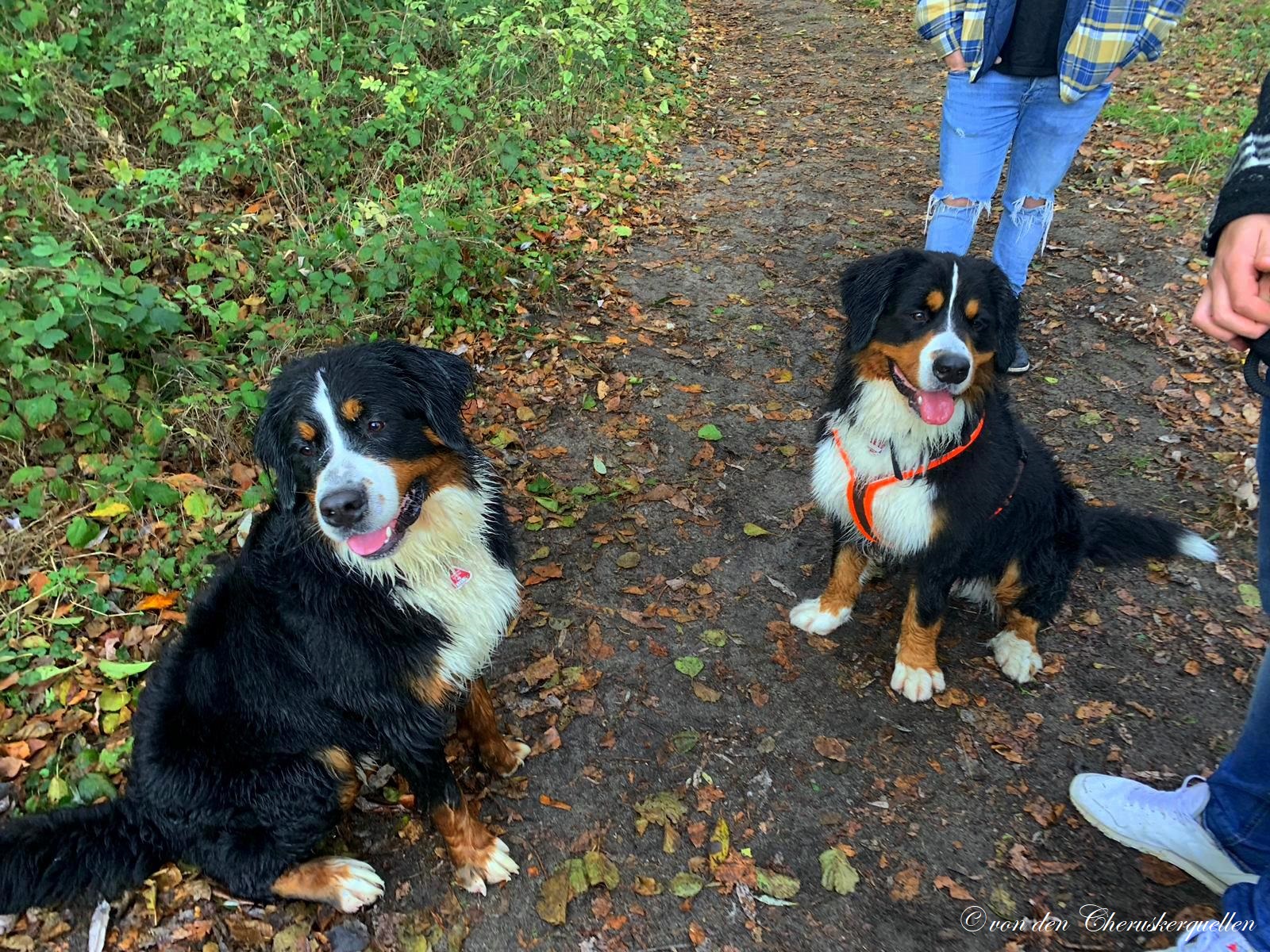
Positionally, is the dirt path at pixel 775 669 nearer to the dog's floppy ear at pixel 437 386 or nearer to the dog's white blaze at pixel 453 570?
the dog's white blaze at pixel 453 570

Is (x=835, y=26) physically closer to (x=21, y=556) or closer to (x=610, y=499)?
(x=610, y=499)

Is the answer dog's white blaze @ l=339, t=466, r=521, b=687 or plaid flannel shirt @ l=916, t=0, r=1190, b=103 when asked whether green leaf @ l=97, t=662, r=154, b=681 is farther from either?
plaid flannel shirt @ l=916, t=0, r=1190, b=103

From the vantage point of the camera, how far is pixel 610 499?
172 inches

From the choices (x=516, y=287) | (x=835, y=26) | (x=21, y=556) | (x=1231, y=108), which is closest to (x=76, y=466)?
(x=21, y=556)

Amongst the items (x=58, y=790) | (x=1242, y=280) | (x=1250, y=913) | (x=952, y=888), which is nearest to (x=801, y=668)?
(x=952, y=888)

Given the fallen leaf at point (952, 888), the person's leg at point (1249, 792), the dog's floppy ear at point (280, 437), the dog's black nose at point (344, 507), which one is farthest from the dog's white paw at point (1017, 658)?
the dog's floppy ear at point (280, 437)

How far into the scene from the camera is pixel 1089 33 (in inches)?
146

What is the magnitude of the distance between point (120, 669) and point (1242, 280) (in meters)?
4.05

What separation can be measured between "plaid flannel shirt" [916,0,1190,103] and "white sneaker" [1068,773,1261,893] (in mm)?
3421

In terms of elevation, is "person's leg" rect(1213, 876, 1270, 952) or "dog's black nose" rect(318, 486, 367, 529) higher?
"dog's black nose" rect(318, 486, 367, 529)

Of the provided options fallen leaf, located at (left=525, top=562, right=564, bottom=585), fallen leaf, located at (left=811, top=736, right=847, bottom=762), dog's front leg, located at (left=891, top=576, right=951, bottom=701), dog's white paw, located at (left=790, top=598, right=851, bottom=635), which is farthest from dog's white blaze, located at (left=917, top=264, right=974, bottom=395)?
fallen leaf, located at (left=525, top=562, right=564, bottom=585)

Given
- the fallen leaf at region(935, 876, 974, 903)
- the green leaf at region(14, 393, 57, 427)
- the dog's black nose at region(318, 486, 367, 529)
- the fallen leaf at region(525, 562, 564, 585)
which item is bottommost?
the fallen leaf at region(935, 876, 974, 903)

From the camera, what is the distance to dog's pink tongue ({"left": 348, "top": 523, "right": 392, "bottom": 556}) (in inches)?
92.4

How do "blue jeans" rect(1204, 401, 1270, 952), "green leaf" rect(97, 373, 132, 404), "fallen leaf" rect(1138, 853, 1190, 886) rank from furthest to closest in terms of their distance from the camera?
1. "green leaf" rect(97, 373, 132, 404)
2. "fallen leaf" rect(1138, 853, 1190, 886)
3. "blue jeans" rect(1204, 401, 1270, 952)
